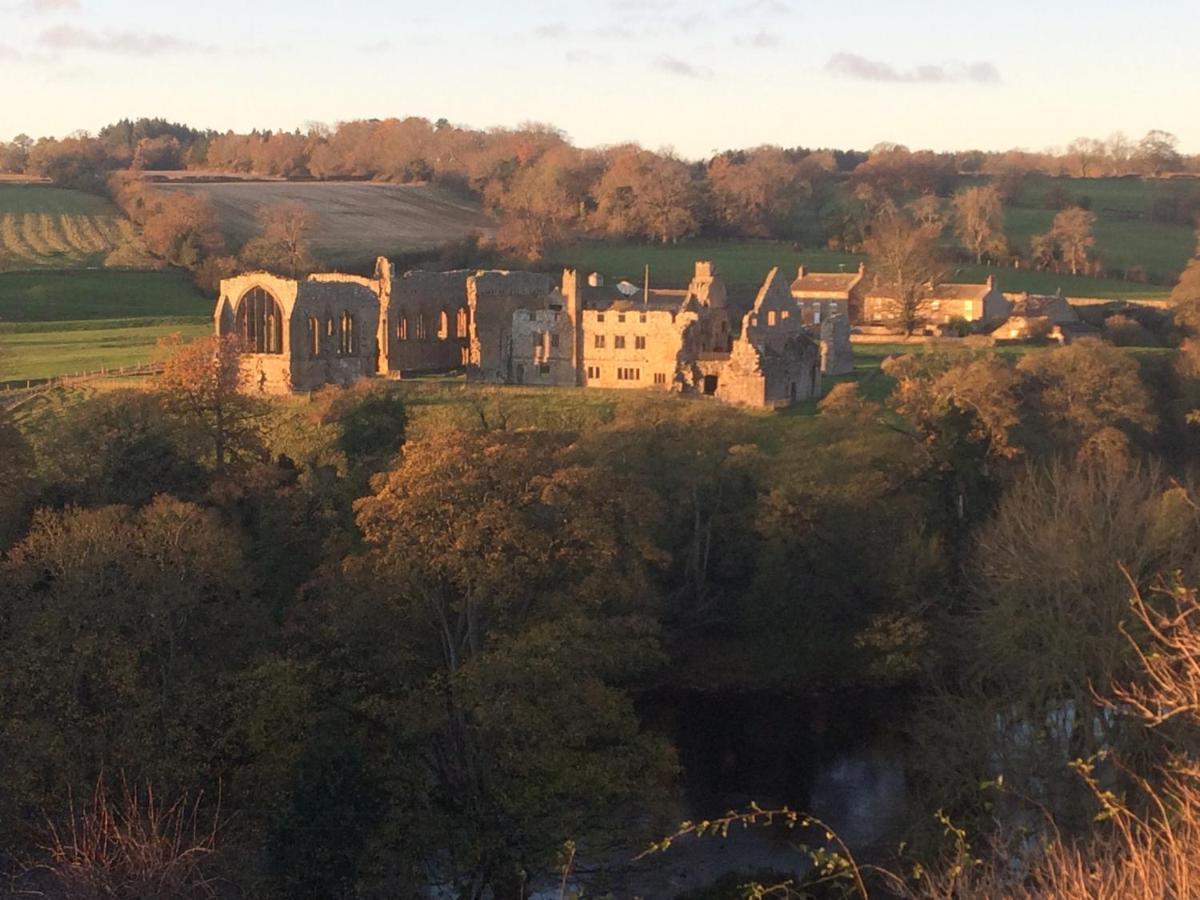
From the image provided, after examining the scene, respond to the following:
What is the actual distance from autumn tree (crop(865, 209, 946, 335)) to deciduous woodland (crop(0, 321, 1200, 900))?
29.0 meters

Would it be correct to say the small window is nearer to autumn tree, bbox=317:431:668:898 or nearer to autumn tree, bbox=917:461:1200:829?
autumn tree, bbox=317:431:668:898

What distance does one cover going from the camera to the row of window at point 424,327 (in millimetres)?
58312

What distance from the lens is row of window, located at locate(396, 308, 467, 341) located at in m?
58.3

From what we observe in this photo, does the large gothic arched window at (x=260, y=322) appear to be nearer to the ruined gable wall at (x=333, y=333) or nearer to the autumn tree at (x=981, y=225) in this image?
the ruined gable wall at (x=333, y=333)

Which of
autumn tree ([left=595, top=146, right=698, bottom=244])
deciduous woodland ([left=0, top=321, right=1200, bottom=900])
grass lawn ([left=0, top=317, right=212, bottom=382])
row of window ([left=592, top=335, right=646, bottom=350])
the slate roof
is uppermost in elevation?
autumn tree ([left=595, top=146, right=698, bottom=244])

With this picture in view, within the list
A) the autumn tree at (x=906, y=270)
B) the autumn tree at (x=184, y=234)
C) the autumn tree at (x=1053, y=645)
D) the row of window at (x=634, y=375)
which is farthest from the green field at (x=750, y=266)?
the autumn tree at (x=1053, y=645)

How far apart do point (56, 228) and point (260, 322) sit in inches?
1414

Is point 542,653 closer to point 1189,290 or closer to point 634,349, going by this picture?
point 634,349

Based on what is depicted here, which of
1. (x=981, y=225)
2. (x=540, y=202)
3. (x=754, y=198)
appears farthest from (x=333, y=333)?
(x=981, y=225)

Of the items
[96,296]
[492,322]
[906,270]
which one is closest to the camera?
[492,322]

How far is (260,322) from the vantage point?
58312mm

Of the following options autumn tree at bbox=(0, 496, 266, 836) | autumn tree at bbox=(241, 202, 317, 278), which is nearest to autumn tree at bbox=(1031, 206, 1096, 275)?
autumn tree at bbox=(241, 202, 317, 278)

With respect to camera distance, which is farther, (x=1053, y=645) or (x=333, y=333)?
(x=333, y=333)

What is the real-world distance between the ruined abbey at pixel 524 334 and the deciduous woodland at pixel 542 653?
11.2m
